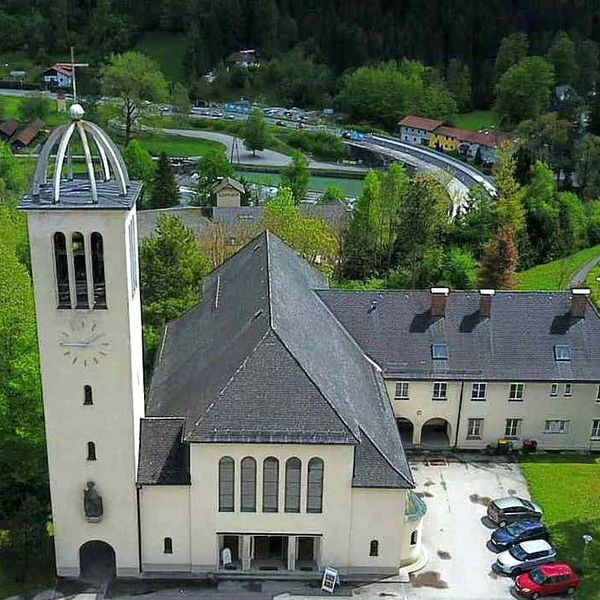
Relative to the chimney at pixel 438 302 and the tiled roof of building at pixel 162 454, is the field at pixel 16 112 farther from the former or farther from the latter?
the tiled roof of building at pixel 162 454

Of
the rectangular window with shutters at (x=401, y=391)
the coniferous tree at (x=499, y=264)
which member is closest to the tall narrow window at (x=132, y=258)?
the rectangular window with shutters at (x=401, y=391)

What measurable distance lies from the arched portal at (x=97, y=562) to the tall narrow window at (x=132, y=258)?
498 inches

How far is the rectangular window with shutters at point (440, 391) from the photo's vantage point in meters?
54.3

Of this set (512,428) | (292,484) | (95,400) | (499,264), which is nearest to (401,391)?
(512,428)

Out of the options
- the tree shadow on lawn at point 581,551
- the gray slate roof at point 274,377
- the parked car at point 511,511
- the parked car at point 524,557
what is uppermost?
the gray slate roof at point 274,377

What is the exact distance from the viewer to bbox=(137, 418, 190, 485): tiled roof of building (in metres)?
41.2

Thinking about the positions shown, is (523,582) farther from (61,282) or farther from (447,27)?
(447,27)

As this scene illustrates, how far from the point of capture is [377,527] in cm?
4234

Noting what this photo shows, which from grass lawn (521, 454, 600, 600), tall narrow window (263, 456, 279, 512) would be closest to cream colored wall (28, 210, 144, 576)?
tall narrow window (263, 456, 279, 512)

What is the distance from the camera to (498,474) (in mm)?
52500

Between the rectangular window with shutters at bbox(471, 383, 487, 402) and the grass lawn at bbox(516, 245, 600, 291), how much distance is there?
24652 mm

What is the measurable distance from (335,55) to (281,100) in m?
19.0

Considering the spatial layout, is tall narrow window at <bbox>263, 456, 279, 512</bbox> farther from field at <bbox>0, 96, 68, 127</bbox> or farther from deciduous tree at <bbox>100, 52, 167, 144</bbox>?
field at <bbox>0, 96, 68, 127</bbox>

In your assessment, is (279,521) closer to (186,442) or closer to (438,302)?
(186,442)
